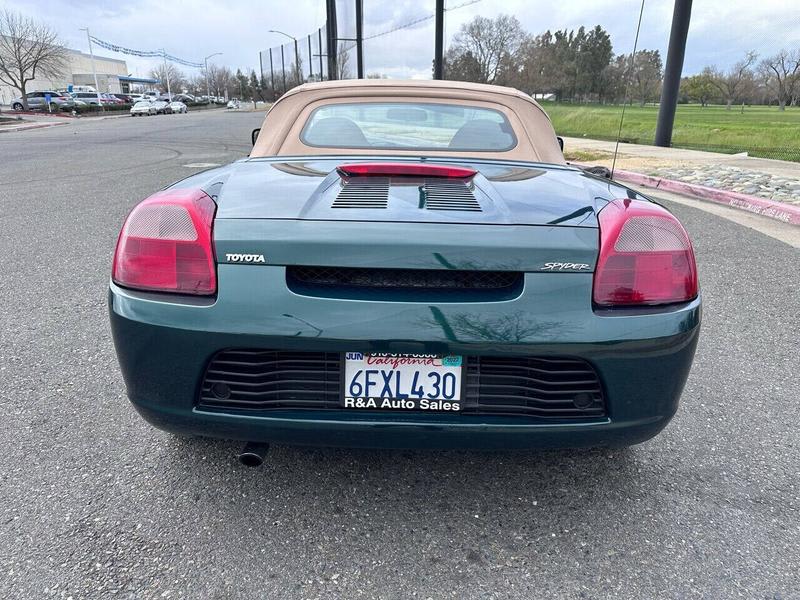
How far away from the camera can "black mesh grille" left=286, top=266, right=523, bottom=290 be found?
166 centimetres

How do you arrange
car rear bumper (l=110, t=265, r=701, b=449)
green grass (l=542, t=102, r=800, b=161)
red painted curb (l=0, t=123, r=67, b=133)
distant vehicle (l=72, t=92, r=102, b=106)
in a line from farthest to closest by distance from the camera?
distant vehicle (l=72, t=92, r=102, b=106), red painted curb (l=0, t=123, r=67, b=133), green grass (l=542, t=102, r=800, b=161), car rear bumper (l=110, t=265, r=701, b=449)

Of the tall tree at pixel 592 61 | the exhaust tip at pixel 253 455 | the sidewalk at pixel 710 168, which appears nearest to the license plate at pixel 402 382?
the exhaust tip at pixel 253 455

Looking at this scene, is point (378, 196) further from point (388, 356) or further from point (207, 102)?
point (207, 102)

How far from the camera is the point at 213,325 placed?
1.62 metres

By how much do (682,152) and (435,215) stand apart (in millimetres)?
14669

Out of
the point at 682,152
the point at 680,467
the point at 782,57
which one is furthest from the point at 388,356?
the point at 782,57

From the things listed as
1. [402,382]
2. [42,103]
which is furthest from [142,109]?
[402,382]

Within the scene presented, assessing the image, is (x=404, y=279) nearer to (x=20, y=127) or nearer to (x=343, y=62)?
(x=343, y=62)

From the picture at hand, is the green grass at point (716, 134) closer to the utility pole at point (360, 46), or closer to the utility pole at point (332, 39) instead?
the utility pole at point (360, 46)

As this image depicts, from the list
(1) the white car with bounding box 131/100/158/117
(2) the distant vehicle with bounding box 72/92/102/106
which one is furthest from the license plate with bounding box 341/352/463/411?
(2) the distant vehicle with bounding box 72/92/102/106

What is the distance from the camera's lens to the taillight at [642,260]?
5.46 ft

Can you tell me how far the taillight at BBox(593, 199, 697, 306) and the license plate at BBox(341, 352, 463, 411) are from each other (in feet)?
1.57

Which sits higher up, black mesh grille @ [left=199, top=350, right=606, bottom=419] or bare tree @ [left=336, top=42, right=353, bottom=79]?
bare tree @ [left=336, top=42, right=353, bottom=79]

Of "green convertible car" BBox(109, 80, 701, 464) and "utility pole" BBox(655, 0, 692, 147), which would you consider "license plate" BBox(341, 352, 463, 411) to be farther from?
"utility pole" BBox(655, 0, 692, 147)
